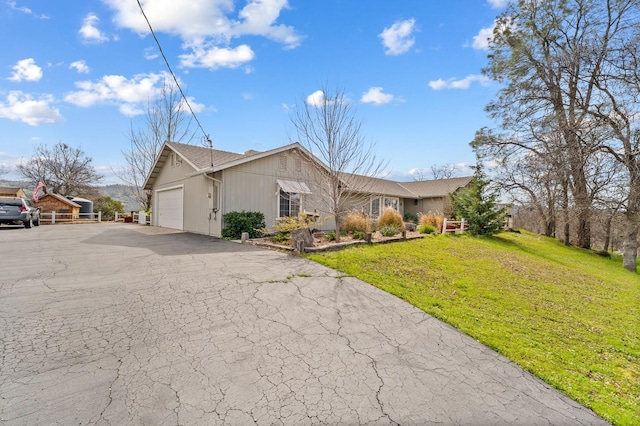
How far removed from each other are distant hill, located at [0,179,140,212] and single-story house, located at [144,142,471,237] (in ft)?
39.0

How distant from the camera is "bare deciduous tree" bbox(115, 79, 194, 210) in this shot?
2478 cm

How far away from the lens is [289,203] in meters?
14.7

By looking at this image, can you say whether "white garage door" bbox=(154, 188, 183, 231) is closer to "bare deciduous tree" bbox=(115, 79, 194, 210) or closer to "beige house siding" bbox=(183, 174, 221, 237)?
"beige house siding" bbox=(183, 174, 221, 237)

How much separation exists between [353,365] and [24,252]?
9.77 metres

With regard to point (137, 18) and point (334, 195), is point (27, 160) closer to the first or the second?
point (137, 18)

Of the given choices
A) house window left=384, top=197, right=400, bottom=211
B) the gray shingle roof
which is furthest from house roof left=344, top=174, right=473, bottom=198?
the gray shingle roof

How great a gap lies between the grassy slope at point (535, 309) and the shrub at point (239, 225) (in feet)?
16.4

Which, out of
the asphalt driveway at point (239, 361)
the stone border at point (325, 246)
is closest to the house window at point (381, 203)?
the stone border at point (325, 246)

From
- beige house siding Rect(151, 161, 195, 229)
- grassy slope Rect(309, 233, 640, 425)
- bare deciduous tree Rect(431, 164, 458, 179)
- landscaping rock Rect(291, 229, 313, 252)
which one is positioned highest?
bare deciduous tree Rect(431, 164, 458, 179)

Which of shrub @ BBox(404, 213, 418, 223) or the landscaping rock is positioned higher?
shrub @ BBox(404, 213, 418, 223)

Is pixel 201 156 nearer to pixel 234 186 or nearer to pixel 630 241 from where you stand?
pixel 234 186

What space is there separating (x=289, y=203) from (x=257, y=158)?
277cm

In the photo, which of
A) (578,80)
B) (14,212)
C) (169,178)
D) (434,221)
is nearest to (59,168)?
(14,212)

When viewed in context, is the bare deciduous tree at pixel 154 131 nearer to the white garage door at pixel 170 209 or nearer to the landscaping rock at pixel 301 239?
the white garage door at pixel 170 209
